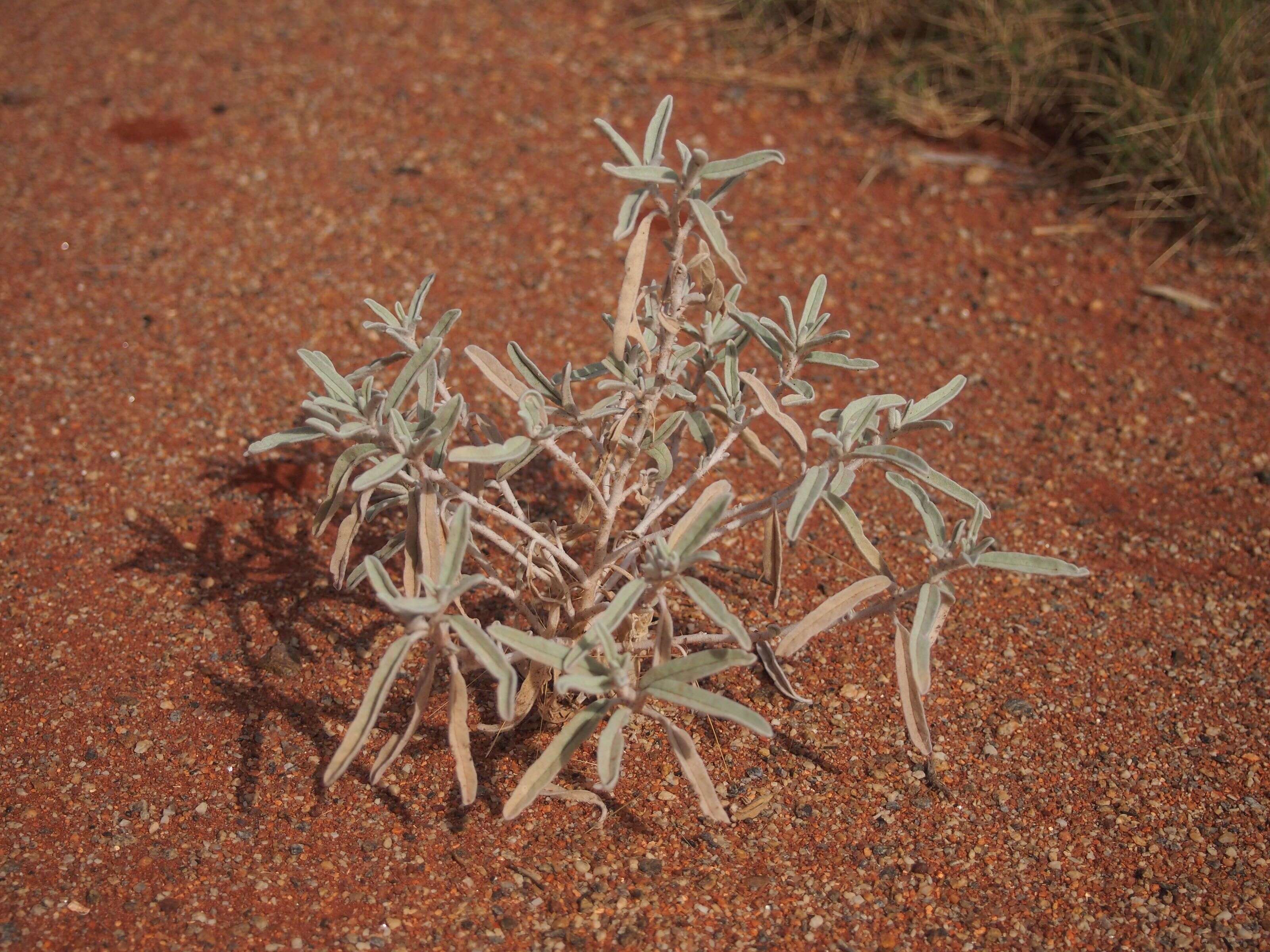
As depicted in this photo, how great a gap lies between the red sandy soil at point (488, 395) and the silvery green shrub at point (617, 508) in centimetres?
24

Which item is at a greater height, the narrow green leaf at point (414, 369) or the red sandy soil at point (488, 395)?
the narrow green leaf at point (414, 369)

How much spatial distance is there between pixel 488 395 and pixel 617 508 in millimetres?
1090

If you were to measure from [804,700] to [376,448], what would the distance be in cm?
78

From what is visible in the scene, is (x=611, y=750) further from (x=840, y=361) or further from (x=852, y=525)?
(x=840, y=361)

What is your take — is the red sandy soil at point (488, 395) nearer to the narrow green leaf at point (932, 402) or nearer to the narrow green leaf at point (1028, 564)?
the narrow green leaf at point (1028, 564)

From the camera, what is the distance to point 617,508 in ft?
6.04

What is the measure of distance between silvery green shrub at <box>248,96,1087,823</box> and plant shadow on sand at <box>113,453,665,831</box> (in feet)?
0.50

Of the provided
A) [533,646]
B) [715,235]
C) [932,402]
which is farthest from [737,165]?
[533,646]

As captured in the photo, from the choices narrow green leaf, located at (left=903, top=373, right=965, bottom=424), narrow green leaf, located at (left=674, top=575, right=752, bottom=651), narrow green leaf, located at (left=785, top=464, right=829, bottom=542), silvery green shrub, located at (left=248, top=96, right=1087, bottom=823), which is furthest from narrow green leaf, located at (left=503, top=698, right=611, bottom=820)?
narrow green leaf, located at (left=903, top=373, right=965, bottom=424)

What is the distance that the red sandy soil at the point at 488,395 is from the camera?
5.96 ft

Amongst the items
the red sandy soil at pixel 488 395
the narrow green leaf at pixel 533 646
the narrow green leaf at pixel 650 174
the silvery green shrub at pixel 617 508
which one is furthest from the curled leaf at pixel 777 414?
the red sandy soil at pixel 488 395

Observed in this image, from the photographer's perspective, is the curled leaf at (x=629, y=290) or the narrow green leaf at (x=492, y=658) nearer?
the narrow green leaf at (x=492, y=658)

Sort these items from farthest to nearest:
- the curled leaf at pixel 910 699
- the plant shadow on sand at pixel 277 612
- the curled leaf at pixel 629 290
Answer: the plant shadow on sand at pixel 277 612 → the curled leaf at pixel 910 699 → the curled leaf at pixel 629 290

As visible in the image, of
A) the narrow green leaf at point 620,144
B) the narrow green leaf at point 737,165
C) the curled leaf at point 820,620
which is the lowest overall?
the curled leaf at point 820,620
